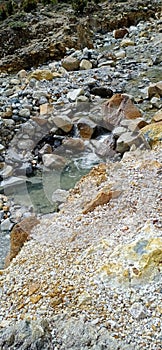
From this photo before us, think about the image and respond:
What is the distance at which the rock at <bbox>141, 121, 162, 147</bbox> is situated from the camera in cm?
479

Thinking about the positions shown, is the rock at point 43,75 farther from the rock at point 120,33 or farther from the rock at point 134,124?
the rock at point 120,33

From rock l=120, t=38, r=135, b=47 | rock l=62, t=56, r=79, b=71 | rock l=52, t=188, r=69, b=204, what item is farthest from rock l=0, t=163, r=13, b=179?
rock l=120, t=38, r=135, b=47

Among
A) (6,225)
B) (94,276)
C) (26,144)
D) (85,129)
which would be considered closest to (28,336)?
(94,276)

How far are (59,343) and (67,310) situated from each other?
0.28 meters

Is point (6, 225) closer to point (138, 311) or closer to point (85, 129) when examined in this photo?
point (85, 129)

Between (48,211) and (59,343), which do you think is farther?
(48,211)

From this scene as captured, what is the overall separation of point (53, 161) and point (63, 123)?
0.79m

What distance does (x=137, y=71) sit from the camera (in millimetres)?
7688

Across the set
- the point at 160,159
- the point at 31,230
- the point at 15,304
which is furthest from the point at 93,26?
the point at 15,304

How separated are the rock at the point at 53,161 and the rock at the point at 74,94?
1.46 meters

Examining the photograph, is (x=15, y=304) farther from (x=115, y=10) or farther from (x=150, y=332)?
(x=115, y=10)

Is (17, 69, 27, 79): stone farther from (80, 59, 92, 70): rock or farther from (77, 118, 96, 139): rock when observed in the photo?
(77, 118, 96, 139): rock

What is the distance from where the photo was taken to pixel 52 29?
10008 mm

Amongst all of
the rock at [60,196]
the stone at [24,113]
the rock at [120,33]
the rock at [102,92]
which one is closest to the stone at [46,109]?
the stone at [24,113]
